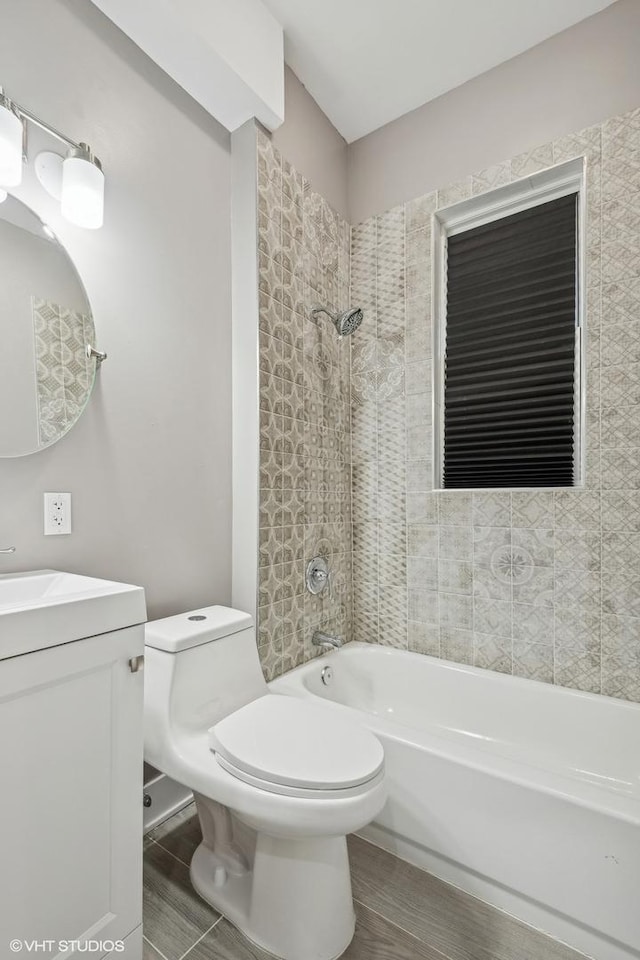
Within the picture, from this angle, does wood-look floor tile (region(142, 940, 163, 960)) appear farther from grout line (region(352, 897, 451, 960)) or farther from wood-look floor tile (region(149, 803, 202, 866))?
grout line (region(352, 897, 451, 960))

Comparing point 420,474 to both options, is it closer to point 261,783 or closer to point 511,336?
point 511,336

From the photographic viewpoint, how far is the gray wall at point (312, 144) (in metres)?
2.04

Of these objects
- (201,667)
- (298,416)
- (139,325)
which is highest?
(139,325)

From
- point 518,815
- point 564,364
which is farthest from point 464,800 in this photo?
point 564,364

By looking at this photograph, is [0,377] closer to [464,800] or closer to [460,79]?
[464,800]

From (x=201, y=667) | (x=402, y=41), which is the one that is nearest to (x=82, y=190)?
(x=201, y=667)

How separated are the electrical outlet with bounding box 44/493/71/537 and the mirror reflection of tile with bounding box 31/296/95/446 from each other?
151 millimetres

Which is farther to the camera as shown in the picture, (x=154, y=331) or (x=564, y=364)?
(x=564, y=364)

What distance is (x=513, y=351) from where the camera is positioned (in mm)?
2057

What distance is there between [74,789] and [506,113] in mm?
2708

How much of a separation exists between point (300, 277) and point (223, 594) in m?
1.38

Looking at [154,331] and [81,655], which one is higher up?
[154,331]

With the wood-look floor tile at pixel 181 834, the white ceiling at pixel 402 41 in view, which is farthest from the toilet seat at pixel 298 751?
the white ceiling at pixel 402 41

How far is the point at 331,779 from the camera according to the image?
1047 mm
